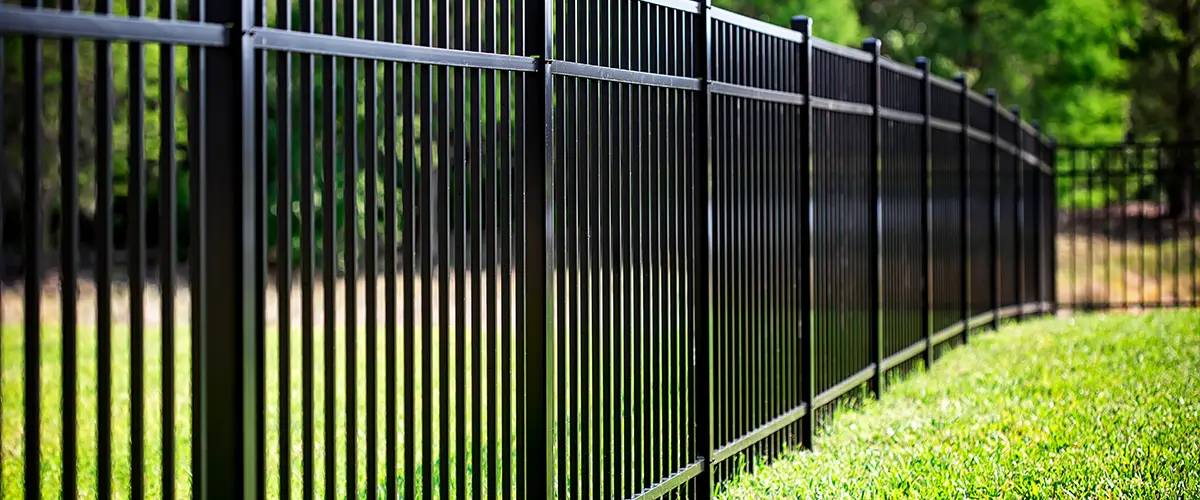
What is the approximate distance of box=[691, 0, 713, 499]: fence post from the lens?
19.9ft

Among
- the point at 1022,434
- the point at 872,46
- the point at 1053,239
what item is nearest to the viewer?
the point at 1022,434

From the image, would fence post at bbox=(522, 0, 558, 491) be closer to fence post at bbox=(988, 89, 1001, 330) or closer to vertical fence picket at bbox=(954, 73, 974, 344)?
vertical fence picket at bbox=(954, 73, 974, 344)

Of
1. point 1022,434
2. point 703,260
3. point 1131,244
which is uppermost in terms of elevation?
point 703,260

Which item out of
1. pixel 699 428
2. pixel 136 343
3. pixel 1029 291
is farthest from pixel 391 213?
pixel 1029 291

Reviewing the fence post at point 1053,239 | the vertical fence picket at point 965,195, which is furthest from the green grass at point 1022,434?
the fence post at point 1053,239

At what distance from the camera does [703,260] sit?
6168 mm

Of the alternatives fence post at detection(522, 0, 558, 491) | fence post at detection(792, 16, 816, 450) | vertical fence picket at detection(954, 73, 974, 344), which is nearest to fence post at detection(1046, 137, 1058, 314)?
vertical fence picket at detection(954, 73, 974, 344)

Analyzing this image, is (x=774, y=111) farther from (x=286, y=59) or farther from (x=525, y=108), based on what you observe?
(x=286, y=59)

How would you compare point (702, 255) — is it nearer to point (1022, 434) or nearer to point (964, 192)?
point (1022, 434)

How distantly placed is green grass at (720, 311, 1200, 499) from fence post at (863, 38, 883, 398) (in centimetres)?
25

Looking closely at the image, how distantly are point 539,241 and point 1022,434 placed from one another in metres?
4.09

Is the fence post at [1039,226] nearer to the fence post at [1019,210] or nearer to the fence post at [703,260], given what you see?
the fence post at [1019,210]

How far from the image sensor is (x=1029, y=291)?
16.6 metres

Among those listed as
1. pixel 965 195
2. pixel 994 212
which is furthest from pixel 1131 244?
pixel 965 195
